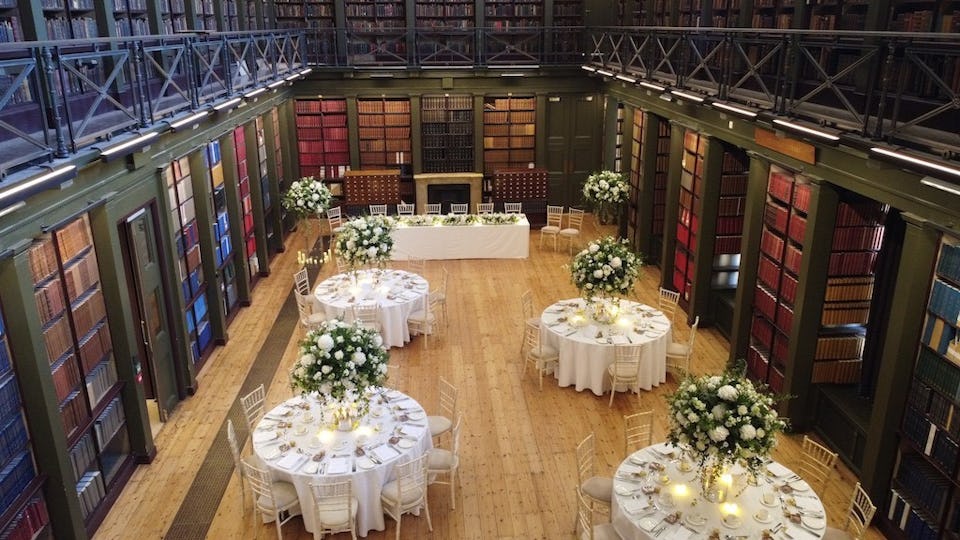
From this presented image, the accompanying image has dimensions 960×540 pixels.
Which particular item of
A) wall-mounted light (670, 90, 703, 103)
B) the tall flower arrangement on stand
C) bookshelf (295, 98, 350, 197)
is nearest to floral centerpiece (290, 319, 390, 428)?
wall-mounted light (670, 90, 703, 103)

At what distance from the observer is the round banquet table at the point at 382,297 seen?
10.5 m

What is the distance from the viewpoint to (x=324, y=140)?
16969 mm

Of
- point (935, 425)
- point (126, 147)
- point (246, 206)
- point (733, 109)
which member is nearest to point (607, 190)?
point (733, 109)

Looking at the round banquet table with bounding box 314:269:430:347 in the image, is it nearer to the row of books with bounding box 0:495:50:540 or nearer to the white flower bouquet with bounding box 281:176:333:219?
the white flower bouquet with bounding box 281:176:333:219

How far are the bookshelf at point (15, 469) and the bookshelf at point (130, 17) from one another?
5150 mm

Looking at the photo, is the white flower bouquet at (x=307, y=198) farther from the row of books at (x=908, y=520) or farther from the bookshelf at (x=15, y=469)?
the row of books at (x=908, y=520)

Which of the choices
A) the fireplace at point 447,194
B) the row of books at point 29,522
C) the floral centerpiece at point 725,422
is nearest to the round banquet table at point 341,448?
the row of books at point 29,522

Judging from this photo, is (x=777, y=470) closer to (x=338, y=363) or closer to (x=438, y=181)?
(x=338, y=363)

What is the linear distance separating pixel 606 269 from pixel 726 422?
392cm

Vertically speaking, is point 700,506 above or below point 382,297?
above

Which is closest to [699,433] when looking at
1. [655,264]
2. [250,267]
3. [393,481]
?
[393,481]

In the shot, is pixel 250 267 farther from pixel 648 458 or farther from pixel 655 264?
pixel 648 458

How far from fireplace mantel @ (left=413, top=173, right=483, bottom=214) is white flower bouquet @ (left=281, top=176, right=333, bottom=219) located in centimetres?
280

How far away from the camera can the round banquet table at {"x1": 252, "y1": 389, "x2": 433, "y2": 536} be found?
21.2ft
